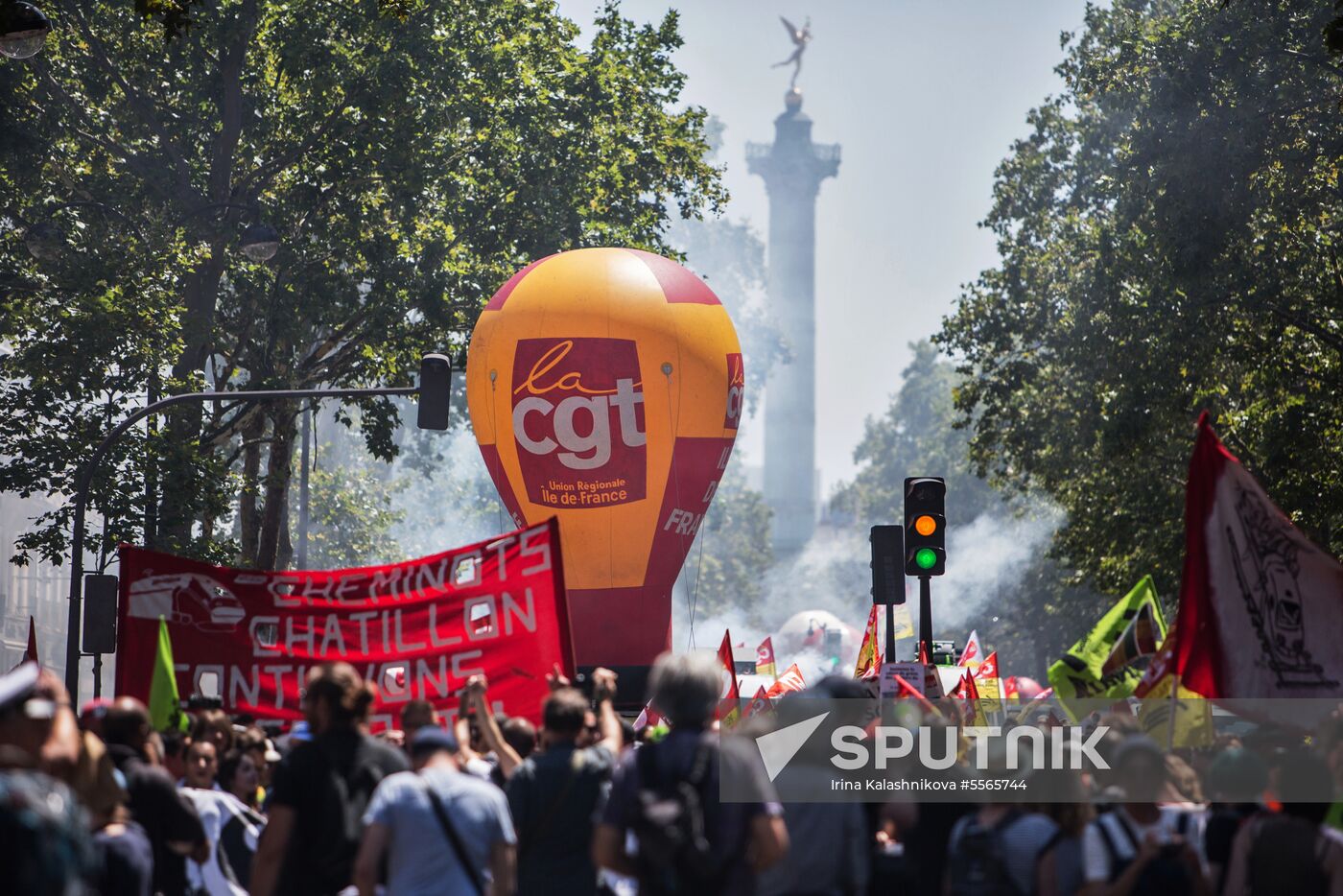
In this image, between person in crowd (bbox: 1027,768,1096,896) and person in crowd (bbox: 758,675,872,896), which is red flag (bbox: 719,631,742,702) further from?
person in crowd (bbox: 758,675,872,896)

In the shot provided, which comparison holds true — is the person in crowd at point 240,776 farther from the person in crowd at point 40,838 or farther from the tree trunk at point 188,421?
the tree trunk at point 188,421

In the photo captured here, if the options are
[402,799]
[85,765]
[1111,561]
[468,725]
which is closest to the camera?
[85,765]

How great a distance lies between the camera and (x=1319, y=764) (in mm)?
7180

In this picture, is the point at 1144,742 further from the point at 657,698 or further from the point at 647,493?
the point at 647,493

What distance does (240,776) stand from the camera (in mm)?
8992

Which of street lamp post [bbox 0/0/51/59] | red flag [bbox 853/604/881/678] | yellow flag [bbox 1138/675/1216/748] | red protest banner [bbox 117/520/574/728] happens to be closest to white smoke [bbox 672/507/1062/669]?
red flag [bbox 853/604/881/678]

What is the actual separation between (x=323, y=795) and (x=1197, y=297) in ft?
74.4

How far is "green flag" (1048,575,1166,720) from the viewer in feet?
37.7

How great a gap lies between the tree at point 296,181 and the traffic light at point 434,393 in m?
4.85

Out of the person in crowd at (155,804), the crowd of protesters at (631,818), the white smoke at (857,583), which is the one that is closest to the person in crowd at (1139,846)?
the crowd of protesters at (631,818)

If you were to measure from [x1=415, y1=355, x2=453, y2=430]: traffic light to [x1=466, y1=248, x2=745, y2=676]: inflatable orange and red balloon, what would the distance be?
1513 mm

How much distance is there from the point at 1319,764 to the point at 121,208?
2685 centimetres

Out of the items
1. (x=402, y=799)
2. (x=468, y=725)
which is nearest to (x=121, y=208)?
(x=468, y=725)

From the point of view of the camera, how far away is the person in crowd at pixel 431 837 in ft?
21.5
